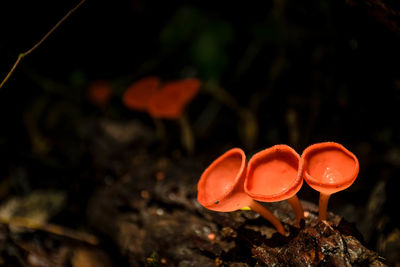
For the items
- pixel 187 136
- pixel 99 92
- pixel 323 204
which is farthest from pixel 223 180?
pixel 99 92

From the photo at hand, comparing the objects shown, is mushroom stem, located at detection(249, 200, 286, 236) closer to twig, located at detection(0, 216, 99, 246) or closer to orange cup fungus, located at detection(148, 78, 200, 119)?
orange cup fungus, located at detection(148, 78, 200, 119)

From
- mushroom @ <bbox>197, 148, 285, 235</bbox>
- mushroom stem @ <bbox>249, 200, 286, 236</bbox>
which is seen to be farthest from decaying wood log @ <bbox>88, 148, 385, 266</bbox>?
mushroom @ <bbox>197, 148, 285, 235</bbox>

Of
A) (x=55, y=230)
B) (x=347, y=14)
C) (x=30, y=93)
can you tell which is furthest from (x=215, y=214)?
(x=30, y=93)

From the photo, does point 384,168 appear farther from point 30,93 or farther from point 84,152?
point 30,93

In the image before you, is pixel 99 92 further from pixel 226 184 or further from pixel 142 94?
pixel 226 184

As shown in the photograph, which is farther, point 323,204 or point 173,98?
point 173,98

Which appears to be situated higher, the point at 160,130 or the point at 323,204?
the point at 323,204
